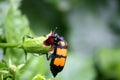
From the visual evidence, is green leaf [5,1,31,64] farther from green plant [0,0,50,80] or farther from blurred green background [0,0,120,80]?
blurred green background [0,0,120,80]

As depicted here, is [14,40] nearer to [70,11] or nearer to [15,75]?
[15,75]

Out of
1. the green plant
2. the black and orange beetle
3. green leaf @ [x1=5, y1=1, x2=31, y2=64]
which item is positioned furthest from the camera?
green leaf @ [x1=5, y1=1, x2=31, y2=64]

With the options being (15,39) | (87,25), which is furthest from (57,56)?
(87,25)

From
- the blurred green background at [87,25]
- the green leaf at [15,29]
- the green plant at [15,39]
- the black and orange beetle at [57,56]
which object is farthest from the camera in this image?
the blurred green background at [87,25]

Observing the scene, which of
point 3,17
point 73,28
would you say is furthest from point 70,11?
point 3,17

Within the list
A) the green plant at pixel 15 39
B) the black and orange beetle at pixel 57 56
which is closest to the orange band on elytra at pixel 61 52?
the black and orange beetle at pixel 57 56

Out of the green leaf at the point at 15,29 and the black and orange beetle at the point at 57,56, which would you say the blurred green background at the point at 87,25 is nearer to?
the green leaf at the point at 15,29

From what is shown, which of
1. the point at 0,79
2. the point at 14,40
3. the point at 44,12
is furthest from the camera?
the point at 44,12

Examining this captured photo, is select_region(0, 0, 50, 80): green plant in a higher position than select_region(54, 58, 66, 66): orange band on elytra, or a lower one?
higher

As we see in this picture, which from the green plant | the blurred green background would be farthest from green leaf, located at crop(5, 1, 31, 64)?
the blurred green background

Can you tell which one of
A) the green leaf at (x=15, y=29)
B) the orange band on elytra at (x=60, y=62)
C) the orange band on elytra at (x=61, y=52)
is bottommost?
the orange band on elytra at (x=60, y=62)

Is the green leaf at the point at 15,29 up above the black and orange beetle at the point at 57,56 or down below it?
above
